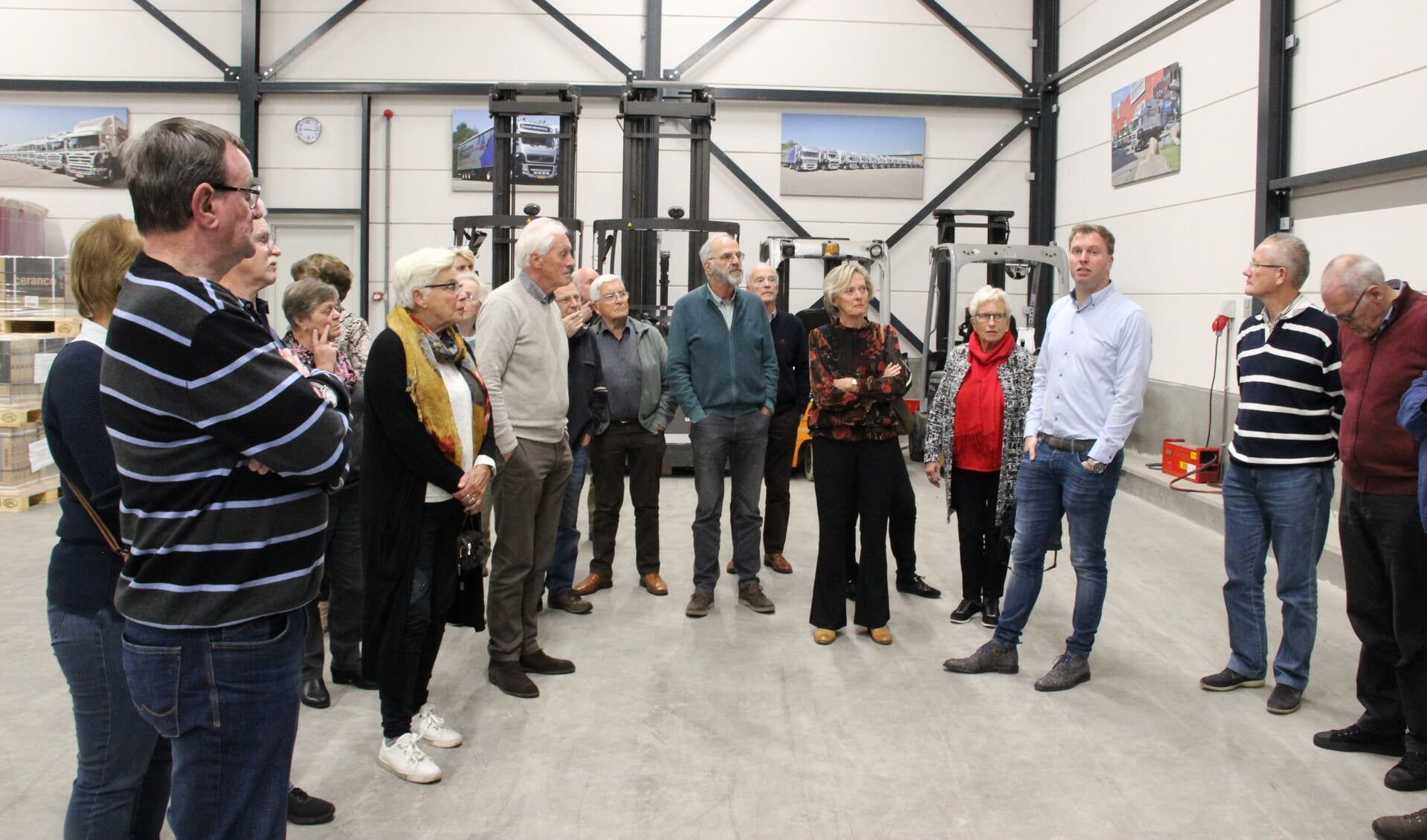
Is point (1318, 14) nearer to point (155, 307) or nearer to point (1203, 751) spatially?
point (1203, 751)

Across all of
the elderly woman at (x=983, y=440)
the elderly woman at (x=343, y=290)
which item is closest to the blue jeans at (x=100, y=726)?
the elderly woman at (x=343, y=290)

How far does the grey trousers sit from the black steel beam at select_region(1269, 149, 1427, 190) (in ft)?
17.0

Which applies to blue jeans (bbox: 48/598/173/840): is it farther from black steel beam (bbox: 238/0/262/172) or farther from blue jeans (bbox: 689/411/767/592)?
black steel beam (bbox: 238/0/262/172)

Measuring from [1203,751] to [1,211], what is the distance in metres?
10.9

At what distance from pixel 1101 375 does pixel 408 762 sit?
280 cm

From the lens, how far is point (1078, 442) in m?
3.88

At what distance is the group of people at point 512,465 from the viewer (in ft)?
5.35

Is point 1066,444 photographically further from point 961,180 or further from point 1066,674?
point 961,180

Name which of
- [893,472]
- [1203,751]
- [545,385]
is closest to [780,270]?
[893,472]

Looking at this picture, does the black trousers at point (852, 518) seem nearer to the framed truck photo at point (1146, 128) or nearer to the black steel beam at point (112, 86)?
the framed truck photo at point (1146, 128)

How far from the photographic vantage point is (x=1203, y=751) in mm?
3445

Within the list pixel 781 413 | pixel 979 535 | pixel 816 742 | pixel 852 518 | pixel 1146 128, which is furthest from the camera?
pixel 1146 128

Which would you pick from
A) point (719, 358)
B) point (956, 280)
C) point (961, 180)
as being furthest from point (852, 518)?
point (961, 180)

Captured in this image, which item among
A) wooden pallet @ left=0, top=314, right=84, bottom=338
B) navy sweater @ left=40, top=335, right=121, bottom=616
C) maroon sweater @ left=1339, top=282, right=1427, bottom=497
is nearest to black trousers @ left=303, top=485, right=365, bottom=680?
navy sweater @ left=40, top=335, right=121, bottom=616
